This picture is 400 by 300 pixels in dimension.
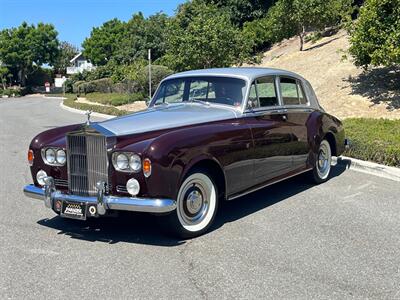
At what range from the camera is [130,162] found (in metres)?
4.59

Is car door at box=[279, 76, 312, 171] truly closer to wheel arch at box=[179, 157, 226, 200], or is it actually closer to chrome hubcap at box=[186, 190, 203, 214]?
wheel arch at box=[179, 157, 226, 200]

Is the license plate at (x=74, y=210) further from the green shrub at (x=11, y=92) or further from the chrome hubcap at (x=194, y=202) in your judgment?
the green shrub at (x=11, y=92)

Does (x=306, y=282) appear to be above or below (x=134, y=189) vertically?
below

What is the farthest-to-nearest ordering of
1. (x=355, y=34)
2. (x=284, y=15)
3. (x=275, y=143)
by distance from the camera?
(x=284, y=15)
(x=355, y=34)
(x=275, y=143)

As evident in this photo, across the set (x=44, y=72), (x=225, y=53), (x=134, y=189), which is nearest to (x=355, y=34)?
(x=225, y=53)

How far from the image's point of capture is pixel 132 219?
5691mm

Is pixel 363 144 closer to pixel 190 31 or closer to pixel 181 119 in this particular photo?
pixel 181 119

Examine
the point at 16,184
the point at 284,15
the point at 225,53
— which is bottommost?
the point at 16,184

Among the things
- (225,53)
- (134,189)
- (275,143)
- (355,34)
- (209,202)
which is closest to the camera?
(134,189)

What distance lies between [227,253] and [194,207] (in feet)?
2.26

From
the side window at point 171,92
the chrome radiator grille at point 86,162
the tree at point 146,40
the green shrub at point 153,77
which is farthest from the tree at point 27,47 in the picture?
the chrome radiator grille at point 86,162

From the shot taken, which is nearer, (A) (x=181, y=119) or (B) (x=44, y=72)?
(A) (x=181, y=119)

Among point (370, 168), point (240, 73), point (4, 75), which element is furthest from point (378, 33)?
point (4, 75)

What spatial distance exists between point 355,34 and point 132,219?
11.2 metres
